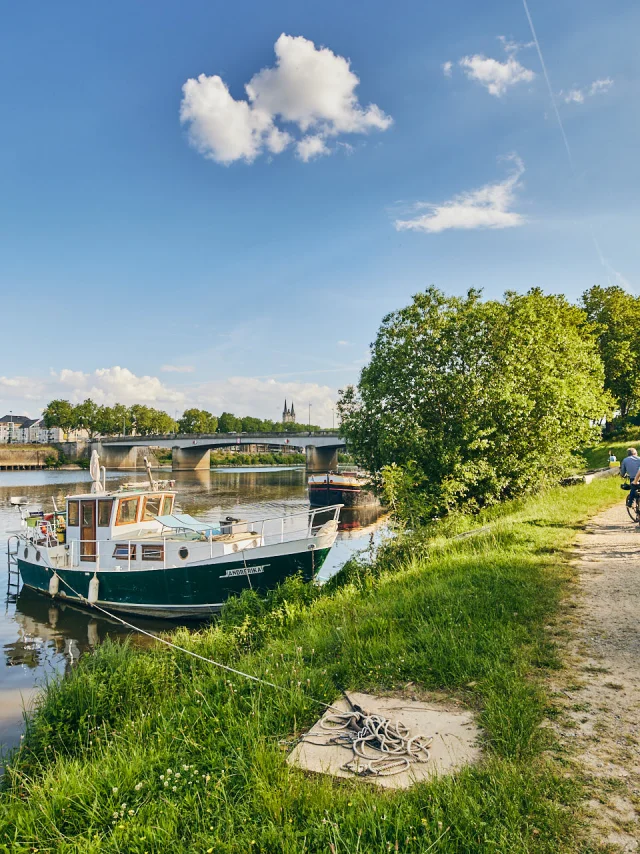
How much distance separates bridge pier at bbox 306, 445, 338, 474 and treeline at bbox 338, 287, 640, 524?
5897 centimetres

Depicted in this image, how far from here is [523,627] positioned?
20.7 feet

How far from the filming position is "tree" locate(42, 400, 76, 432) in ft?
416

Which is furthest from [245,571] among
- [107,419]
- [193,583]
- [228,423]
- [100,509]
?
[228,423]

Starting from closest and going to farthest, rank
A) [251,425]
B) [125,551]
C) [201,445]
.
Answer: [125,551]
[201,445]
[251,425]

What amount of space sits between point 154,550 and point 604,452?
36.8 meters

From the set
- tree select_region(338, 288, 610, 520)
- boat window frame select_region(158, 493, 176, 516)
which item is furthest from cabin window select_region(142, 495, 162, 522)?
tree select_region(338, 288, 610, 520)

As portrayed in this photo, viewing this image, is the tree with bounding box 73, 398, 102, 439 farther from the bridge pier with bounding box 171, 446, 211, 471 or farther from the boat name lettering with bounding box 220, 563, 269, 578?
the boat name lettering with bounding box 220, 563, 269, 578

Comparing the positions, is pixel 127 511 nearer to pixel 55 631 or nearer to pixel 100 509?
pixel 100 509

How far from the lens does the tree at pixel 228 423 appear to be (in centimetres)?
17223

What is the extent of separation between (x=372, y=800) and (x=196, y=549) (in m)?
12.5

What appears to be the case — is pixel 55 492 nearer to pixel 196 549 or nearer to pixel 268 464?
pixel 196 549

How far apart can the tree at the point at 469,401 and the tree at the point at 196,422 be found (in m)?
136

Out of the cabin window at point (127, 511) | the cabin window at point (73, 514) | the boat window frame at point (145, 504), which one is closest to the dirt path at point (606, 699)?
the boat window frame at point (145, 504)

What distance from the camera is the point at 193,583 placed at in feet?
50.1
